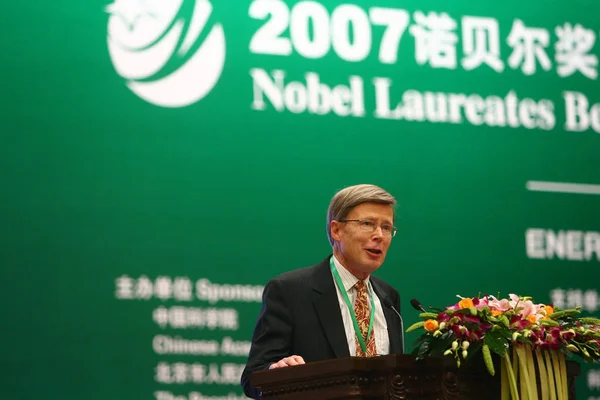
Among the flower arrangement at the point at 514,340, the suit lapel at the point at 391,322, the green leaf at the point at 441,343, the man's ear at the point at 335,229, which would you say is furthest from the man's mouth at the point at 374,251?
the green leaf at the point at 441,343

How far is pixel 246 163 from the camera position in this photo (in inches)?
179

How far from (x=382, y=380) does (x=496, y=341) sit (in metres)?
0.32

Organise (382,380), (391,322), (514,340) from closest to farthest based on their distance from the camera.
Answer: (382,380), (514,340), (391,322)

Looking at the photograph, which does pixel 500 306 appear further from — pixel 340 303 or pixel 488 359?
pixel 340 303

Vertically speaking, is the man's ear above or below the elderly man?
above

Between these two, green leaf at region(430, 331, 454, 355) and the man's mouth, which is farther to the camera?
the man's mouth

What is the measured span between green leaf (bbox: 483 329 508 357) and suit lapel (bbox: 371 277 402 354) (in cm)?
61

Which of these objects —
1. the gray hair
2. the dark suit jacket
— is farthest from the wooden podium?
the gray hair

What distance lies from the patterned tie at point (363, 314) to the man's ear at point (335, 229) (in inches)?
6.3

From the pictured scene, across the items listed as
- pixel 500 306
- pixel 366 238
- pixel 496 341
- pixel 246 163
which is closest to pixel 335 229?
pixel 366 238

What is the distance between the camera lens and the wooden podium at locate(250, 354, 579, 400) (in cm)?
231

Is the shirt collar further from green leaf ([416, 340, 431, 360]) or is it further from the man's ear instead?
green leaf ([416, 340, 431, 360])

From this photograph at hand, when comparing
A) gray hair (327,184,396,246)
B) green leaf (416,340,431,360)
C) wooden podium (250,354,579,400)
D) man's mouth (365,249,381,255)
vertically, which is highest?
gray hair (327,184,396,246)

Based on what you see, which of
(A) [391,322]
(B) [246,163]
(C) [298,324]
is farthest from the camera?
(B) [246,163]
